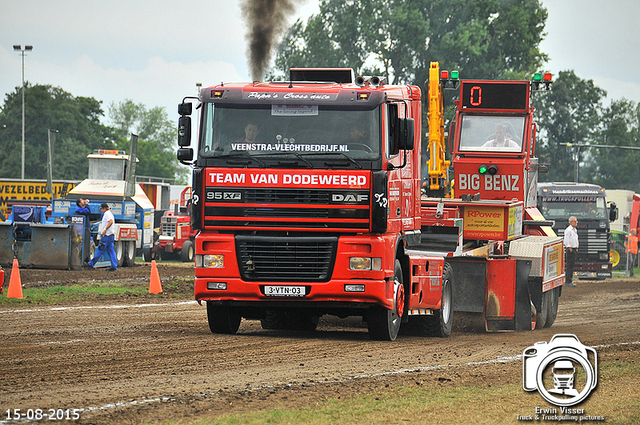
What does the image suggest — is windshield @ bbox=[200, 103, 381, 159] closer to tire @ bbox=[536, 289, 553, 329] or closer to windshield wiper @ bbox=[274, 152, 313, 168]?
windshield wiper @ bbox=[274, 152, 313, 168]

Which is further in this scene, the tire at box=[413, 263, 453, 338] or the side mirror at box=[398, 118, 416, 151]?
the tire at box=[413, 263, 453, 338]

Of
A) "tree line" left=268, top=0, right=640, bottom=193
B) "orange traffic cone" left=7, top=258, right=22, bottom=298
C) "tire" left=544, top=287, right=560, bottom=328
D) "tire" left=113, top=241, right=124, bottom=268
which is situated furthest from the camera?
"tree line" left=268, top=0, right=640, bottom=193

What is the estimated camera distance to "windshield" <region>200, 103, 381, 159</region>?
11.4 metres

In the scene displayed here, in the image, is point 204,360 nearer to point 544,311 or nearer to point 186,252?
point 544,311

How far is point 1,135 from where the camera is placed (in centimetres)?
8262

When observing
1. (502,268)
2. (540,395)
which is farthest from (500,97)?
(540,395)

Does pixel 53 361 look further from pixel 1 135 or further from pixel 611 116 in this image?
pixel 611 116

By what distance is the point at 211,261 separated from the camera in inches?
456

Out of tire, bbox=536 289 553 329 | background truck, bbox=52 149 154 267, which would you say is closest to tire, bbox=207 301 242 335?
tire, bbox=536 289 553 329

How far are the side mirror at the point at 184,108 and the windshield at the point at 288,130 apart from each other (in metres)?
0.22

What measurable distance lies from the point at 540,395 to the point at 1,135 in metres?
81.0

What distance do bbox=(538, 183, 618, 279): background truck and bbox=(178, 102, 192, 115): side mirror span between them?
24385mm

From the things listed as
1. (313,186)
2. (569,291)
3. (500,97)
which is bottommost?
(569,291)

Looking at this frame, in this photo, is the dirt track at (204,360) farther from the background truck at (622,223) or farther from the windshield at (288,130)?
the background truck at (622,223)
